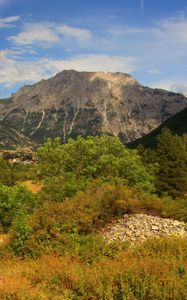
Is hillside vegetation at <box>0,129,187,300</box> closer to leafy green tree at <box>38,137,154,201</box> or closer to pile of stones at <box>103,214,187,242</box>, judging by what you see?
leafy green tree at <box>38,137,154,201</box>

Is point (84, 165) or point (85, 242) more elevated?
point (84, 165)

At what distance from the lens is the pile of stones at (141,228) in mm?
20047

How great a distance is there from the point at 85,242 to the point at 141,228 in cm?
371

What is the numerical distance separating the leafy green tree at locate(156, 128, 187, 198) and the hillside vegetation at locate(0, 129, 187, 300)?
56.3ft

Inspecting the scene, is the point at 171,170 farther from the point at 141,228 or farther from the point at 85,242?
the point at 85,242

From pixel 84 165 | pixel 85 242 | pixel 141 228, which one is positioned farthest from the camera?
pixel 84 165

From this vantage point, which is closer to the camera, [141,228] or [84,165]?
[141,228]

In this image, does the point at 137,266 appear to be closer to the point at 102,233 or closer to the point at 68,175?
→ the point at 102,233

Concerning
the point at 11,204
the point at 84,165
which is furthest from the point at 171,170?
the point at 11,204

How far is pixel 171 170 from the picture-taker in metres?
59.9

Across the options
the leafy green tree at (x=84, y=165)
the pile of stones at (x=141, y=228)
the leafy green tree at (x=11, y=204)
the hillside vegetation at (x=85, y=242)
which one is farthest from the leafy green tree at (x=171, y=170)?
the pile of stones at (x=141, y=228)

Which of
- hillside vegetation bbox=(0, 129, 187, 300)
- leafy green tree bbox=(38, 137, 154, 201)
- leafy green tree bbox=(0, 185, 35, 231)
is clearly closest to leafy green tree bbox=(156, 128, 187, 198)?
leafy green tree bbox=(38, 137, 154, 201)

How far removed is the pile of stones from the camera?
2005 centimetres

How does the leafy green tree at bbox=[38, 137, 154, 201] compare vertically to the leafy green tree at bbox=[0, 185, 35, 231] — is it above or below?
above
